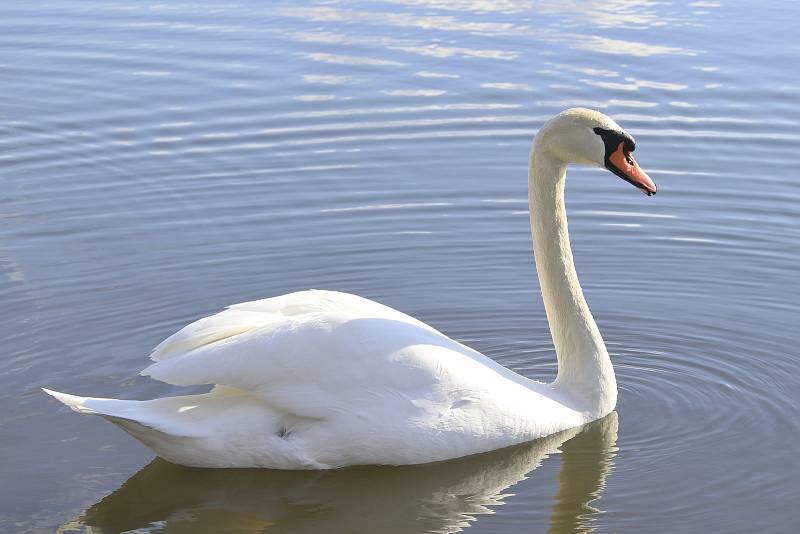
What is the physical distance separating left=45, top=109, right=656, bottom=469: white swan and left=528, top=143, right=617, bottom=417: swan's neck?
1.31 ft

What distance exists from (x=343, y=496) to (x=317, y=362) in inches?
24.3

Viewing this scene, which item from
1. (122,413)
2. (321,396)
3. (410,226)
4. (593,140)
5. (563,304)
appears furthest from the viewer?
(410,226)

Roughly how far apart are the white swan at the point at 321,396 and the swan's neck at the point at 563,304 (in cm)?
40

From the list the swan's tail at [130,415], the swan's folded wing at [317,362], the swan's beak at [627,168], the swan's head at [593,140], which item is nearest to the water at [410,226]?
the swan's tail at [130,415]

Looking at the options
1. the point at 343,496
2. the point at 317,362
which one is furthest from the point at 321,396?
the point at 343,496

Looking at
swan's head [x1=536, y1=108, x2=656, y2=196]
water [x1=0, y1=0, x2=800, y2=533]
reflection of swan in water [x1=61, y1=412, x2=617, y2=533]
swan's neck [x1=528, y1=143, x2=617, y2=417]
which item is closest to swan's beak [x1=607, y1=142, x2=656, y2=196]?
swan's head [x1=536, y1=108, x2=656, y2=196]

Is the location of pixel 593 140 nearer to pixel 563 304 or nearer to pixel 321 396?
pixel 563 304

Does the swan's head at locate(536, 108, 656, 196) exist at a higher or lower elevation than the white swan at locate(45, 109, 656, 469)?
higher

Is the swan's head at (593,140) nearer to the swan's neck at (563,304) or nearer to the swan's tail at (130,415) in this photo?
the swan's neck at (563,304)

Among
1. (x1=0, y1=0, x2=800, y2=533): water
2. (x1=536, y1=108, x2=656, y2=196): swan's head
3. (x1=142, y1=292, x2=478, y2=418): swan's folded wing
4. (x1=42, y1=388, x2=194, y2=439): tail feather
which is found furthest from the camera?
(x1=536, y1=108, x2=656, y2=196): swan's head

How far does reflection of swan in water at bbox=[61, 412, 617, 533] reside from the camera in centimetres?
638

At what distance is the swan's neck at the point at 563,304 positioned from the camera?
7336 millimetres

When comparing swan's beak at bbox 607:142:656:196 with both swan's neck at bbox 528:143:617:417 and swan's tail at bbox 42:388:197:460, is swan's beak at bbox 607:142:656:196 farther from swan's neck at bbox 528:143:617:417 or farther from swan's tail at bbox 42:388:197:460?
swan's tail at bbox 42:388:197:460

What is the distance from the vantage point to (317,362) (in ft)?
21.4
